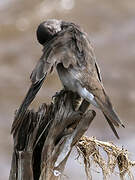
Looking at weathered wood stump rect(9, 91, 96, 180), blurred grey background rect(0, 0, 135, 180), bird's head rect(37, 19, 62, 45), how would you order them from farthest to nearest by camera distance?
blurred grey background rect(0, 0, 135, 180)
bird's head rect(37, 19, 62, 45)
weathered wood stump rect(9, 91, 96, 180)

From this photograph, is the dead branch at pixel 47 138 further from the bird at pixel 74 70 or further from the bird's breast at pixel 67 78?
the bird's breast at pixel 67 78

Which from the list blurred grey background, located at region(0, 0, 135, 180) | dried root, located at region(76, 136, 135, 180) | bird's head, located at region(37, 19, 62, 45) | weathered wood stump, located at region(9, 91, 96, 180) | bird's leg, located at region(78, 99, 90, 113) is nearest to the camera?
weathered wood stump, located at region(9, 91, 96, 180)

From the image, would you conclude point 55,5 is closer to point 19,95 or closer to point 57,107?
point 19,95

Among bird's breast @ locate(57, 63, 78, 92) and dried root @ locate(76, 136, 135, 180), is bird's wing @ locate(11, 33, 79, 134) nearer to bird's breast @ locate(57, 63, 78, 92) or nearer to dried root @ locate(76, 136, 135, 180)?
bird's breast @ locate(57, 63, 78, 92)

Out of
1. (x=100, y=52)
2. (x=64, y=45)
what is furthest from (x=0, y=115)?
(x=64, y=45)

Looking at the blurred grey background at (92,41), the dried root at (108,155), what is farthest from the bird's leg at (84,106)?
the blurred grey background at (92,41)

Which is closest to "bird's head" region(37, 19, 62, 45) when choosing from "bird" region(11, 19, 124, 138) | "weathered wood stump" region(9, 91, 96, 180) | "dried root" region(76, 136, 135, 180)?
"bird" region(11, 19, 124, 138)
